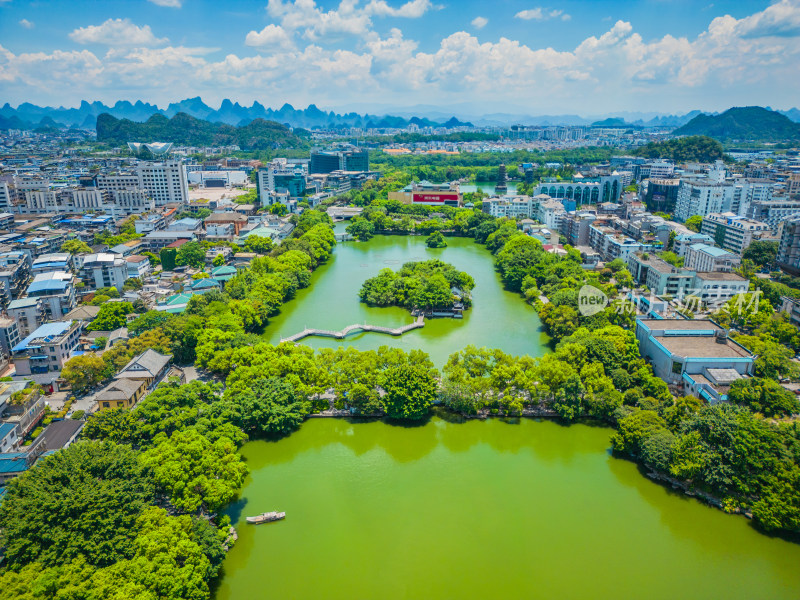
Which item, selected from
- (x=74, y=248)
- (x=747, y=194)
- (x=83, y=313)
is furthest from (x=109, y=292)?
(x=747, y=194)

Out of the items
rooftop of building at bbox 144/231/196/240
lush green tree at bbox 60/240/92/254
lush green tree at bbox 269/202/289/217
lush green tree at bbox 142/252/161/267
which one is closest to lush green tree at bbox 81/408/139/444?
lush green tree at bbox 142/252/161/267

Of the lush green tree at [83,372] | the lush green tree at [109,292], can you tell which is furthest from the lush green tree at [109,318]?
the lush green tree at [83,372]

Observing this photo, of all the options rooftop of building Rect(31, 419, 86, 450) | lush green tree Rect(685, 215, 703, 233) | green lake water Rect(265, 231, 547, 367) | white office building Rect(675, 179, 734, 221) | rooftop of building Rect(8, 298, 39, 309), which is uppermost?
white office building Rect(675, 179, 734, 221)

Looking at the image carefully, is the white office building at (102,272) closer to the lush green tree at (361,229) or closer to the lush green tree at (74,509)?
the lush green tree at (74,509)

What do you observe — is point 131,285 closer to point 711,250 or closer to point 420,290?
point 420,290

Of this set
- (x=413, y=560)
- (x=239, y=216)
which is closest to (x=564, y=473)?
(x=413, y=560)

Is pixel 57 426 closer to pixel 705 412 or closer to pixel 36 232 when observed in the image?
pixel 705 412

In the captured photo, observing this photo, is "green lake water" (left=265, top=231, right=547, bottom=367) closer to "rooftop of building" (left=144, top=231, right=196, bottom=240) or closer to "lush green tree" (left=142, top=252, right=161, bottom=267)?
"rooftop of building" (left=144, top=231, right=196, bottom=240)
